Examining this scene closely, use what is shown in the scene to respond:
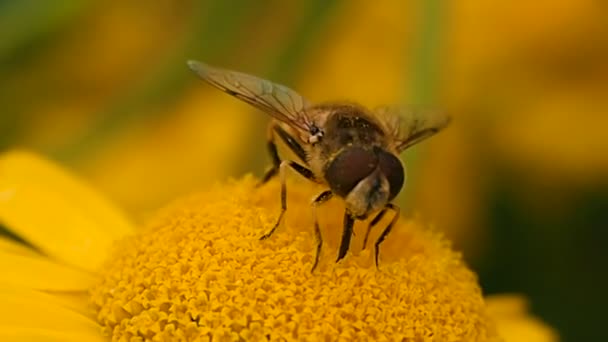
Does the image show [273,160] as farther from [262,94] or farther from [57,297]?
[57,297]

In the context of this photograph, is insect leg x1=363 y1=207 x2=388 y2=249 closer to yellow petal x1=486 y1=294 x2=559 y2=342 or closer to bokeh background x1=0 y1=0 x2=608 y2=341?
yellow petal x1=486 y1=294 x2=559 y2=342

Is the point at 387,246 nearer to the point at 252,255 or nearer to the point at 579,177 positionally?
the point at 252,255

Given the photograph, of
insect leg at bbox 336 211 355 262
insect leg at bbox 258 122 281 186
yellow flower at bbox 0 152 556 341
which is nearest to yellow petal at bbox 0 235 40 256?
yellow flower at bbox 0 152 556 341

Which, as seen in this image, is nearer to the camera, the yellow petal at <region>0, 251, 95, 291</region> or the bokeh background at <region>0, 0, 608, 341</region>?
the yellow petal at <region>0, 251, 95, 291</region>

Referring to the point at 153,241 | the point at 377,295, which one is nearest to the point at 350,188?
the point at 377,295

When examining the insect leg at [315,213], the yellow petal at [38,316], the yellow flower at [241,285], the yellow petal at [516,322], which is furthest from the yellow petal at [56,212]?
the yellow petal at [516,322]
